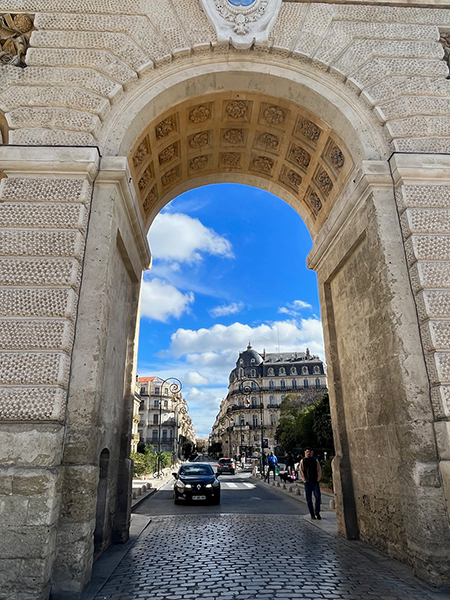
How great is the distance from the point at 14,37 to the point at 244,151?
523 cm

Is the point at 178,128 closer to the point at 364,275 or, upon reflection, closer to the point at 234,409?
the point at 364,275

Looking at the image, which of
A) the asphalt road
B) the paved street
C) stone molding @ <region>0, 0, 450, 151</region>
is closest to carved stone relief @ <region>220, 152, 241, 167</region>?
stone molding @ <region>0, 0, 450, 151</region>

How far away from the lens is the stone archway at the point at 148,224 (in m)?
4.98

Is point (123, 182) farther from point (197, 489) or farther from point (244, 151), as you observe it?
point (197, 489)

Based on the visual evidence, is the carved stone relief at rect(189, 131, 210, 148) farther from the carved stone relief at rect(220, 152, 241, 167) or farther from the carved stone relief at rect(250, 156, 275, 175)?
the carved stone relief at rect(250, 156, 275, 175)

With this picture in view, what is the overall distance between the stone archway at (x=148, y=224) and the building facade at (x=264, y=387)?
59.0 meters

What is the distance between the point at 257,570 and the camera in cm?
532

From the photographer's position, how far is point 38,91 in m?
6.90

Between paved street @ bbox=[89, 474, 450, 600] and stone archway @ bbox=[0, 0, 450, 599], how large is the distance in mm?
442

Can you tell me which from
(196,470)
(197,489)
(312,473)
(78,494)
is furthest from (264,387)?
(78,494)

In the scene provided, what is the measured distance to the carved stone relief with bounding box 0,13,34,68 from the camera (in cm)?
732

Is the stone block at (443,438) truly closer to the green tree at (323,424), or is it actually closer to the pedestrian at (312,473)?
the pedestrian at (312,473)

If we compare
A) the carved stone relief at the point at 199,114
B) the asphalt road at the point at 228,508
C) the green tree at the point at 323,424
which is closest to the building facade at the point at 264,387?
the green tree at the point at 323,424

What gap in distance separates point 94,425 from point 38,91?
5757 mm
